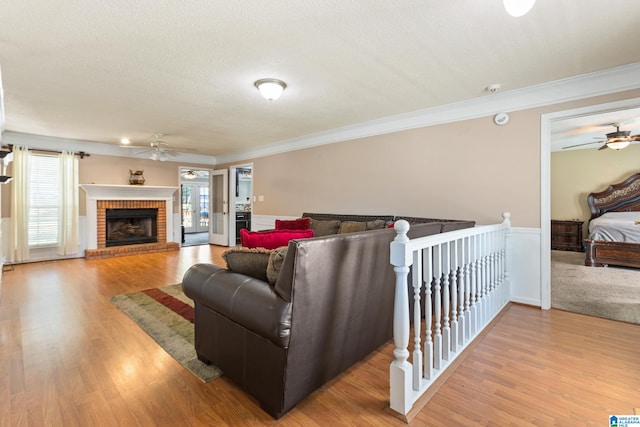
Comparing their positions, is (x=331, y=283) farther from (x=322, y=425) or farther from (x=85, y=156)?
(x=85, y=156)

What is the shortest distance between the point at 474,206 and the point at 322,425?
9.63 ft

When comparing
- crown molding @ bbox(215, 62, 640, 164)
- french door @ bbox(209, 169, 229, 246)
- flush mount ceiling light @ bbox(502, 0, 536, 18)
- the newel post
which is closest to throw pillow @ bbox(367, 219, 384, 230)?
crown molding @ bbox(215, 62, 640, 164)

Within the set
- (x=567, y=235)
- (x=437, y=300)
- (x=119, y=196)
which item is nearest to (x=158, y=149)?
(x=119, y=196)

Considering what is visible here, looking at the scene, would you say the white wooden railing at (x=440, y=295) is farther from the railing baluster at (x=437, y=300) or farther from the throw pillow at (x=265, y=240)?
the throw pillow at (x=265, y=240)

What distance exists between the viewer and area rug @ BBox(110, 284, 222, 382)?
6.52 feet

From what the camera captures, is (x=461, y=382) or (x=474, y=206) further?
(x=474, y=206)

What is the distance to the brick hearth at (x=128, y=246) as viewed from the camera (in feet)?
19.1

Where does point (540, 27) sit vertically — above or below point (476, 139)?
above

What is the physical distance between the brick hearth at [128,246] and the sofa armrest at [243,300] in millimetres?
5104

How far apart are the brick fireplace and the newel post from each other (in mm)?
6300

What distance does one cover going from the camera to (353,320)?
1818 mm

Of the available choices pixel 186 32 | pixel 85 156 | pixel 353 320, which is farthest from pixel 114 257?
pixel 353 320

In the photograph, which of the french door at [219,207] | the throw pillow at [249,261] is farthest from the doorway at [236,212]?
the throw pillow at [249,261]

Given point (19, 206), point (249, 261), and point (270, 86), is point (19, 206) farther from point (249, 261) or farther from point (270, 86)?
point (249, 261)
